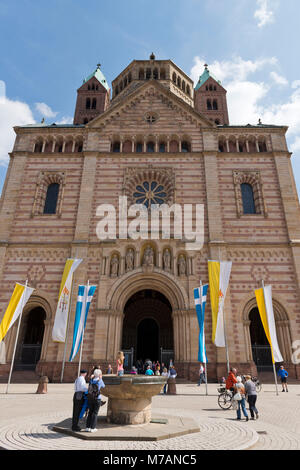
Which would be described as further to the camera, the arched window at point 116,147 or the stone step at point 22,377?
the arched window at point 116,147

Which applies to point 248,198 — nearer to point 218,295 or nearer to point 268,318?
point 218,295

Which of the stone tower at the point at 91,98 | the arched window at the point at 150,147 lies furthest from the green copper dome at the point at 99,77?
the arched window at the point at 150,147

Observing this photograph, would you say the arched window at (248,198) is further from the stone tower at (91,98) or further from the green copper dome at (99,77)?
the green copper dome at (99,77)

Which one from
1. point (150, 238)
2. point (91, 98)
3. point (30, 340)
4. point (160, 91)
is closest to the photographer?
point (150, 238)

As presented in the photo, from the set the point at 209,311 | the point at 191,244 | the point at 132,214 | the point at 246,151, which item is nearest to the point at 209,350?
the point at 209,311

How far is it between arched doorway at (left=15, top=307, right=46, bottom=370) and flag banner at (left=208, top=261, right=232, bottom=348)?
41.3 ft

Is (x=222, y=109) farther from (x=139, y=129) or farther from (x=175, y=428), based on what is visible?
(x=175, y=428)

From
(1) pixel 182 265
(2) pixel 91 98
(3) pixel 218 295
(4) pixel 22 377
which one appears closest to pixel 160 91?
(2) pixel 91 98

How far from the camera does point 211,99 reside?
40.2 m

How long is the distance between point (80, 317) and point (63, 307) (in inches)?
79.7

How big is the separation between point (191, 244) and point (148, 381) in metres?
14.9

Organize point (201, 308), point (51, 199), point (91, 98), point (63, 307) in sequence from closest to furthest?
point (201, 308) → point (63, 307) → point (51, 199) → point (91, 98)

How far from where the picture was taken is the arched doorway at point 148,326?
24.1 meters

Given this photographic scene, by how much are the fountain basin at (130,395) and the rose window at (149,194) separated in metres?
17.8
